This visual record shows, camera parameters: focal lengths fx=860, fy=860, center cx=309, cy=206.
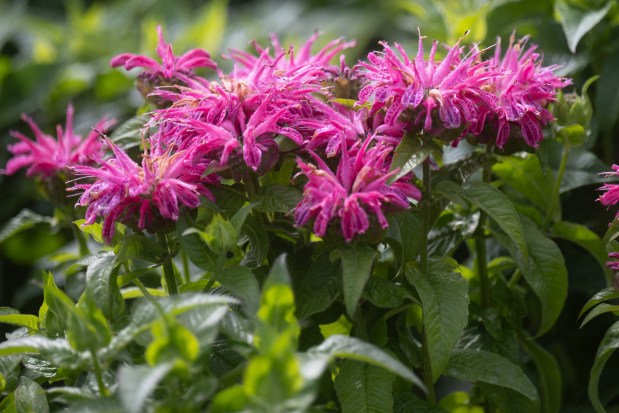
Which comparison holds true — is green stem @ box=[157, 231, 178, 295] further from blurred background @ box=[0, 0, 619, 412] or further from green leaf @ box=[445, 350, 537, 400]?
blurred background @ box=[0, 0, 619, 412]

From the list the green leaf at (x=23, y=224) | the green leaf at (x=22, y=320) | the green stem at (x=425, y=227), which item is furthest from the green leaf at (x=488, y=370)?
the green leaf at (x=23, y=224)

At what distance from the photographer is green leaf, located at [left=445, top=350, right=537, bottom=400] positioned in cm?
92

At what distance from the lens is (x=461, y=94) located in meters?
0.89

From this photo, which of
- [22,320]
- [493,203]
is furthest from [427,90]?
[22,320]

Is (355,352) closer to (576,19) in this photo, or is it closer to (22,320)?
(22,320)

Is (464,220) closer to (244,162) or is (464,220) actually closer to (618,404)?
(244,162)

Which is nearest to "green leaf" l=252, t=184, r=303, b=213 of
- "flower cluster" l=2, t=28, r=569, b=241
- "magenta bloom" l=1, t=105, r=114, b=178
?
"flower cluster" l=2, t=28, r=569, b=241

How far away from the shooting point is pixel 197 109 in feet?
3.06

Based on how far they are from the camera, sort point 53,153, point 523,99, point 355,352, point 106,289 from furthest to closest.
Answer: point 53,153 → point 523,99 → point 106,289 → point 355,352

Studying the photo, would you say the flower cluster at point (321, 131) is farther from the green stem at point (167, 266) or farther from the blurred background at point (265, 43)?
the blurred background at point (265, 43)

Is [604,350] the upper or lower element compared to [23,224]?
lower

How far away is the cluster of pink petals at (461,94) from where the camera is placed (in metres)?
0.86

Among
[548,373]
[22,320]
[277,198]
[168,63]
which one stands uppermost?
[168,63]

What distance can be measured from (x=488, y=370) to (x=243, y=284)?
313 mm
